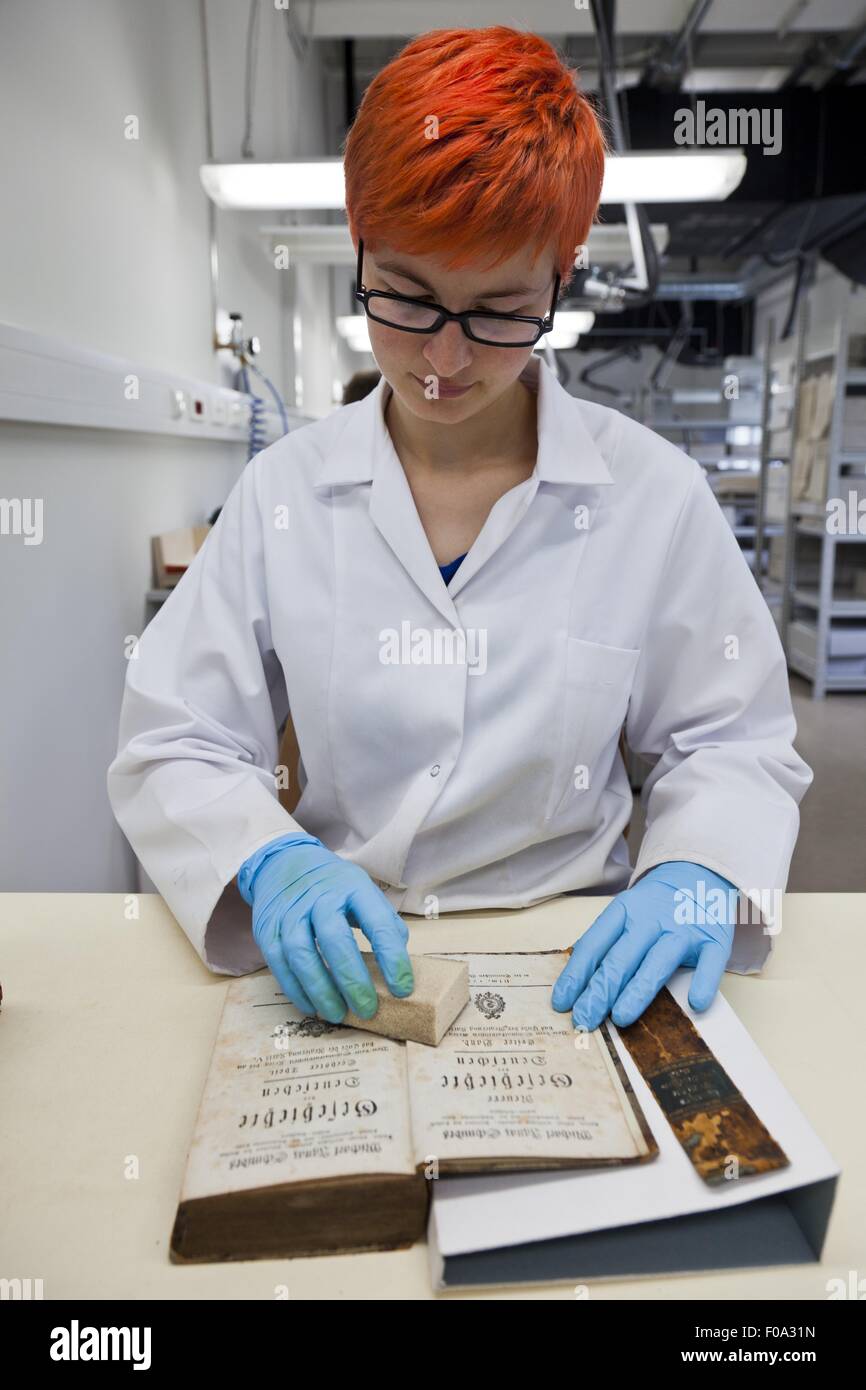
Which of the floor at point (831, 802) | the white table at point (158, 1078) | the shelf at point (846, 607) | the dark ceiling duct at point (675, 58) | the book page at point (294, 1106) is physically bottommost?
the floor at point (831, 802)

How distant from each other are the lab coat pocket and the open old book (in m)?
0.35

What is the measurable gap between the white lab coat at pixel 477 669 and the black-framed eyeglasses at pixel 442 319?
0.19m

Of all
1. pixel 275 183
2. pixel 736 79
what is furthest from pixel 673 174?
pixel 736 79

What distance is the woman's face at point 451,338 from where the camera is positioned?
2.92 feet

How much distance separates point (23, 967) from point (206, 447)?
2.19m

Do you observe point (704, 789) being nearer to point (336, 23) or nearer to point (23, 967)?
point (23, 967)

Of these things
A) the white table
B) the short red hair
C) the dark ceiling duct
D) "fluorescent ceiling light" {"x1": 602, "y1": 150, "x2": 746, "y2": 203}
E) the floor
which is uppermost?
the dark ceiling duct

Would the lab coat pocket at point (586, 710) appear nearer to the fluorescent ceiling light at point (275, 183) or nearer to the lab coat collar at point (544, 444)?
the lab coat collar at point (544, 444)

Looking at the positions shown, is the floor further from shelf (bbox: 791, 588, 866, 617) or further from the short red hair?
the short red hair

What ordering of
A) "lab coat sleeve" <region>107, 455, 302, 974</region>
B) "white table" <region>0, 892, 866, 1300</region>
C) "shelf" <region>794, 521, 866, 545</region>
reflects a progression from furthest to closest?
"shelf" <region>794, 521, 866, 545</region>, "lab coat sleeve" <region>107, 455, 302, 974</region>, "white table" <region>0, 892, 866, 1300</region>

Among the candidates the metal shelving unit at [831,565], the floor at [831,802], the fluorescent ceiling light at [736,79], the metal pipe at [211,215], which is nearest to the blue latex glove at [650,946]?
the floor at [831,802]

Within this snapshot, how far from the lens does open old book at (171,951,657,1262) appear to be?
0.59 metres

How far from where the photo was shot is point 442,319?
0.91 metres

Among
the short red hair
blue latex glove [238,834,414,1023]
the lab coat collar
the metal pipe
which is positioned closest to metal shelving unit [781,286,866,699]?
the metal pipe
